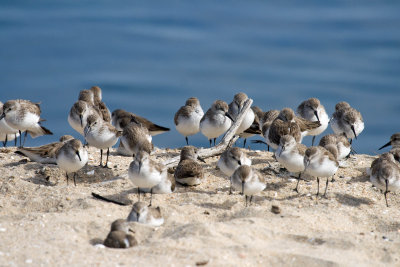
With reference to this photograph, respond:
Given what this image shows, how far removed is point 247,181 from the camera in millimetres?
9195

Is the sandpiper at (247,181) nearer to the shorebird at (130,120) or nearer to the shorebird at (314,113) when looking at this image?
the shorebird at (130,120)

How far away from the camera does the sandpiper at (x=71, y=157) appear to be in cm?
1002

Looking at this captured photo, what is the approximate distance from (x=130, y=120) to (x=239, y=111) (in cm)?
226

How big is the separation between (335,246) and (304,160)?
8.29 ft

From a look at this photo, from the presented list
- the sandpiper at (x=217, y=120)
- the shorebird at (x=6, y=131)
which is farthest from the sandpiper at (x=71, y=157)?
the shorebird at (x=6, y=131)

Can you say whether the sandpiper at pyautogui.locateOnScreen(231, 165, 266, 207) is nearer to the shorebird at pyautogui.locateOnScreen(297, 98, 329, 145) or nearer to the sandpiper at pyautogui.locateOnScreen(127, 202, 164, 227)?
the sandpiper at pyautogui.locateOnScreen(127, 202, 164, 227)

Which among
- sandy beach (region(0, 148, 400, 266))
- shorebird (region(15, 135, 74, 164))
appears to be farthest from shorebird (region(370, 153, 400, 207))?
shorebird (region(15, 135, 74, 164))

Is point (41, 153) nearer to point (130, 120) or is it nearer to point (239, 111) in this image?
point (130, 120)

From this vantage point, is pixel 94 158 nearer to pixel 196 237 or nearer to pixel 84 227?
pixel 84 227

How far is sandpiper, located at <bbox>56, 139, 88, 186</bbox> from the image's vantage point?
10.0m

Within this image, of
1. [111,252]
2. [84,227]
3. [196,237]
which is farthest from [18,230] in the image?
[196,237]

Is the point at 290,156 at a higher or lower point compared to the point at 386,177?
higher

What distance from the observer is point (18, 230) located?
756cm

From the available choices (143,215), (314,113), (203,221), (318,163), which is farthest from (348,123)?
(143,215)
